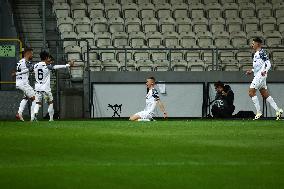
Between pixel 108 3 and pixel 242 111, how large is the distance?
25.3 ft

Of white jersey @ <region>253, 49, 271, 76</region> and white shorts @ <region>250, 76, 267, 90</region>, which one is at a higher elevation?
white jersey @ <region>253, 49, 271, 76</region>

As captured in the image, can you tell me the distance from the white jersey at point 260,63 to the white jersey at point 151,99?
3477 millimetres

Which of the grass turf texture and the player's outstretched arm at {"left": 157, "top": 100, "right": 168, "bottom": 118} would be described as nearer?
the grass turf texture

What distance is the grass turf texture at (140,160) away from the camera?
26.8 ft

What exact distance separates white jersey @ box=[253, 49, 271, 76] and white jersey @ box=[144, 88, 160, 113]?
3.48 m

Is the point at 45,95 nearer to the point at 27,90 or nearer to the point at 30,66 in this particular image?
the point at 27,90

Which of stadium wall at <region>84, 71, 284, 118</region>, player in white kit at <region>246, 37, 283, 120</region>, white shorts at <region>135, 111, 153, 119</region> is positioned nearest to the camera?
player in white kit at <region>246, 37, 283, 120</region>

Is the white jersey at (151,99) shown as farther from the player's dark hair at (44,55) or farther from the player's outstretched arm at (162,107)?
the player's dark hair at (44,55)

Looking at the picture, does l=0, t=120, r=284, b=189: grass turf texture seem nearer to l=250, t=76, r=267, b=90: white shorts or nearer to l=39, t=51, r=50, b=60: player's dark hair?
l=250, t=76, r=267, b=90: white shorts

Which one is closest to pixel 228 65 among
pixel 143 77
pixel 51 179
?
pixel 143 77

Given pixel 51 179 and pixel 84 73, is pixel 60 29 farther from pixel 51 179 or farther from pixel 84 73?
pixel 51 179

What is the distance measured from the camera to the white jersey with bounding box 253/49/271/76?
25.0 meters

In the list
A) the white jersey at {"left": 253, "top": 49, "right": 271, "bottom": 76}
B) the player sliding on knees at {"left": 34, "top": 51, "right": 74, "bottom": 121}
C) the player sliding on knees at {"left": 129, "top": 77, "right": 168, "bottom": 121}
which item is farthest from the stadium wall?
the white jersey at {"left": 253, "top": 49, "right": 271, "bottom": 76}

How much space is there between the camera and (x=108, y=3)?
32812mm
